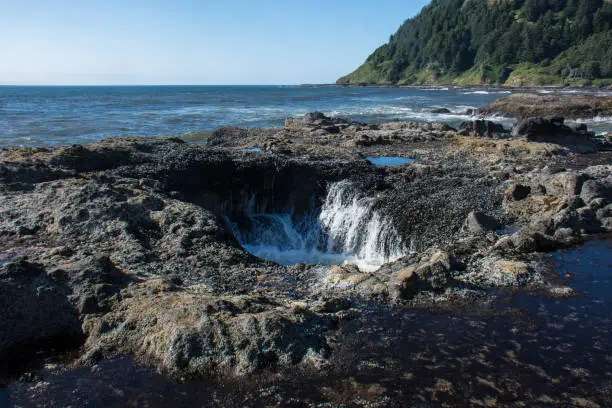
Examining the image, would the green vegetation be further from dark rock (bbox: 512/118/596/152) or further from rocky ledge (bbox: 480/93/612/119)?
dark rock (bbox: 512/118/596/152)

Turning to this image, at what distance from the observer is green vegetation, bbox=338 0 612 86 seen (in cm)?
11288

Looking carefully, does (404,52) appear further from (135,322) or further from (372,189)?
(135,322)

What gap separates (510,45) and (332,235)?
478 ft

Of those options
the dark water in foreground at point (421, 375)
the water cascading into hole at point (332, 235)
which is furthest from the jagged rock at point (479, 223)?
the dark water in foreground at point (421, 375)

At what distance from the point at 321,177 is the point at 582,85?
106m

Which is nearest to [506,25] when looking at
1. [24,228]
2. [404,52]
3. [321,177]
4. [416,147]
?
[404,52]

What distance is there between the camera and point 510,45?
13750cm

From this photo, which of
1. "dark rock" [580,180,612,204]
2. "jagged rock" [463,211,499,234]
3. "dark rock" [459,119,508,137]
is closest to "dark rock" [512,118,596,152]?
"dark rock" [459,119,508,137]

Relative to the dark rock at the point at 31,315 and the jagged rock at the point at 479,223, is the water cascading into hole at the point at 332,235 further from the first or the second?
the dark rock at the point at 31,315

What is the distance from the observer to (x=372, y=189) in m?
18.3

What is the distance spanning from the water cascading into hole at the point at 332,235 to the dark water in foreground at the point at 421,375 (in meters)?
6.92

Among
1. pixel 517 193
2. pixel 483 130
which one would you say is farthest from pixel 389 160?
pixel 483 130

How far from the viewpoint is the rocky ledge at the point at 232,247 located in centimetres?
740

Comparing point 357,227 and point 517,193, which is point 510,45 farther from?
point 357,227
